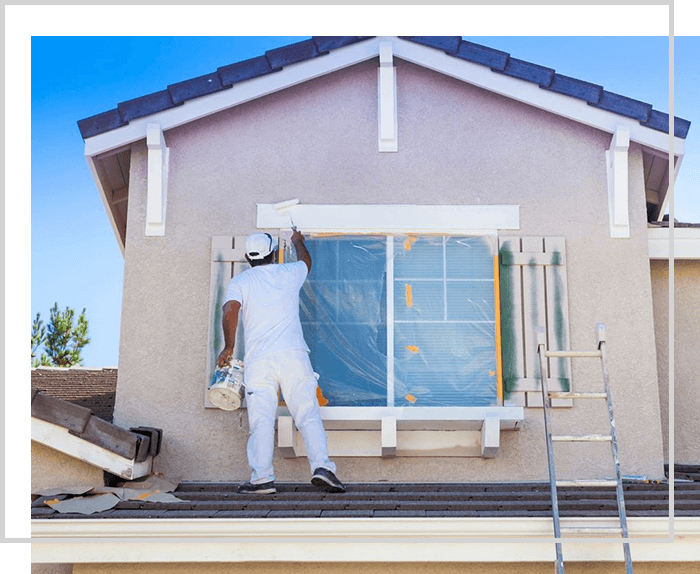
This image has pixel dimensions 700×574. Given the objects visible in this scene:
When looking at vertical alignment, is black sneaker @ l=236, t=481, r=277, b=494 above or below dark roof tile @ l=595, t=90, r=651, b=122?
below

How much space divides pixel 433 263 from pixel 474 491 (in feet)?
6.08

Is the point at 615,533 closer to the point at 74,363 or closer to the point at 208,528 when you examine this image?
the point at 208,528

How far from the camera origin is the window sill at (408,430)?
6.87 m

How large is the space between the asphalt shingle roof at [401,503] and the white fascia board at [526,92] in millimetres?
2658

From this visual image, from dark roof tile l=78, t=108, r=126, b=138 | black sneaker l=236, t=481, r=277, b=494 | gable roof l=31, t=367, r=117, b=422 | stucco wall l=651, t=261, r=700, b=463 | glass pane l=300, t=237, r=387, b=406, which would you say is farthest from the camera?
gable roof l=31, t=367, r=117, b=422

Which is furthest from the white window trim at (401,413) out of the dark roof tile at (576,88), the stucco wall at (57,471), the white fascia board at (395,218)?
the stucco wall at (57,471)

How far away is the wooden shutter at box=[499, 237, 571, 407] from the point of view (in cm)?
715

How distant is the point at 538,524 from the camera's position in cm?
547

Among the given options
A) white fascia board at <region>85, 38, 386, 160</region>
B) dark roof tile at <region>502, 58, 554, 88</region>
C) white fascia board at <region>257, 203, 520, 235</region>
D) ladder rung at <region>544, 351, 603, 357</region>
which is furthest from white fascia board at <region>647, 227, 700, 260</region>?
white fascia board at <region>85, 38, 386, 160</region>

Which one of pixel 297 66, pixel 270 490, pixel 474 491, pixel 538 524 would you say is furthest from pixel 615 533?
pixel 297 66

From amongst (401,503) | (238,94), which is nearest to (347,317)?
(401,503)

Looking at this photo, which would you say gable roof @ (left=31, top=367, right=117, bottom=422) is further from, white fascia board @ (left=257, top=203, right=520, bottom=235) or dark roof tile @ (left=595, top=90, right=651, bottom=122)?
dark roof tile @ (left=595, top=90, right=651, bottom=122)

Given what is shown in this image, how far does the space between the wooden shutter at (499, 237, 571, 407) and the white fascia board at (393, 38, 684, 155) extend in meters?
0.99

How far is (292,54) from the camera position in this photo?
754 centimetres
